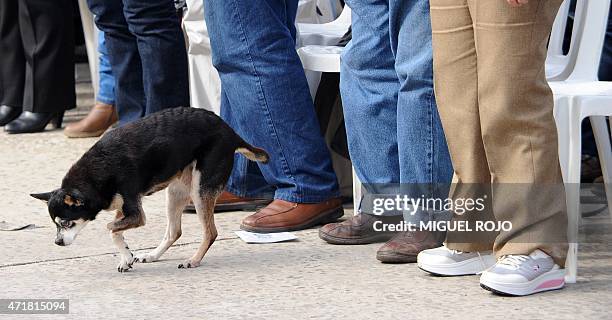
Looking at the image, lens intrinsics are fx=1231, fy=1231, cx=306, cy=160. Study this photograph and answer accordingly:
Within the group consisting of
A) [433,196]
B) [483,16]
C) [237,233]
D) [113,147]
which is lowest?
[237,233]

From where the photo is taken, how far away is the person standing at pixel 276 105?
16.6 ft

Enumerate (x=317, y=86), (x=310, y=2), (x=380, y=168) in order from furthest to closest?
1. (x=310, y=2)
2. (x=317, y=86)
3. (x=380, y=168)

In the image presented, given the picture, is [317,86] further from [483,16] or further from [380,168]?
[483,16]

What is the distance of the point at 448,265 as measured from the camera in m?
4.30

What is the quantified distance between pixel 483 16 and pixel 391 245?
1.06m

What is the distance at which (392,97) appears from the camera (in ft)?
15.5

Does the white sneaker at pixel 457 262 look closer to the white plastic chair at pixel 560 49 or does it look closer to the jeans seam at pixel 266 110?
the white plastic chair at pixel 560 49

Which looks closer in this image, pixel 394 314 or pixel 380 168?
pixel 394 314

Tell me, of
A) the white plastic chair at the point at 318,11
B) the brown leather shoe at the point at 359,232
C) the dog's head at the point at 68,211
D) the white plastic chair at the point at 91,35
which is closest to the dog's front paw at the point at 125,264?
the dog's head at the point at 68,211

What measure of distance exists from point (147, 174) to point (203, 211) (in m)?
0.27

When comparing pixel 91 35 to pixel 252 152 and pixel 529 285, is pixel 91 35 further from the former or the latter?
pixel 529 285

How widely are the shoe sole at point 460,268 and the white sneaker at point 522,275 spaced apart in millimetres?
225

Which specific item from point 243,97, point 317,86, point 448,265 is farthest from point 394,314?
point 317,86

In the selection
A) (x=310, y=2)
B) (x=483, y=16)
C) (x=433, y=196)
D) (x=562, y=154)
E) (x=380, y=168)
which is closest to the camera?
(x=483, y=16)
